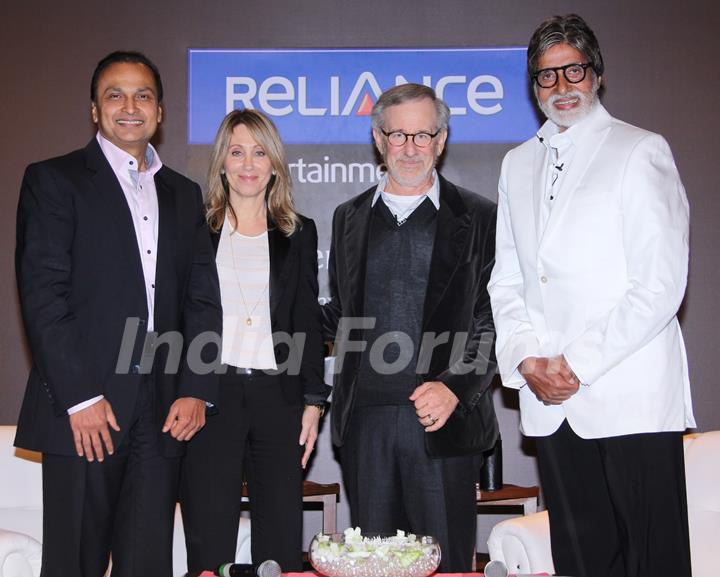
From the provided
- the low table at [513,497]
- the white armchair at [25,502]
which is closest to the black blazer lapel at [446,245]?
the white armchair at [25,502]

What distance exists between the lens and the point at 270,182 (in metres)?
3.37

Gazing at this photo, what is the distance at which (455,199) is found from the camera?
3215 millimetres

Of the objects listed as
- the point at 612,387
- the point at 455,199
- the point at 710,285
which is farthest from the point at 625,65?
the point at 612,387

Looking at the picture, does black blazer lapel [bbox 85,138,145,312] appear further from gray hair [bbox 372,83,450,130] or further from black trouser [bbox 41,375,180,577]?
gray hair [bbox 372,83,450,130]

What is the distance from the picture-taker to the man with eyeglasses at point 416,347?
3.03 meters

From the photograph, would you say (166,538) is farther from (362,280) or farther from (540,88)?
(540,88)

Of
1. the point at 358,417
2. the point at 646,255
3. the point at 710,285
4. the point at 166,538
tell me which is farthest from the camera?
the point at 710,285

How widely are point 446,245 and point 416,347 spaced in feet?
1.22

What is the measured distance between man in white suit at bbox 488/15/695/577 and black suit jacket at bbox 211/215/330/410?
73cm

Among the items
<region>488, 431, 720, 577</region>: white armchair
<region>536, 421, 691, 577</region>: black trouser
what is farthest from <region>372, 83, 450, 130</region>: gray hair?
<region>488, 431, 720, 577</region>: white armchair

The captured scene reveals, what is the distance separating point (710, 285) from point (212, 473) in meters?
2.91

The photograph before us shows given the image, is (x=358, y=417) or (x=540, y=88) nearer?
(x=540, y=88)

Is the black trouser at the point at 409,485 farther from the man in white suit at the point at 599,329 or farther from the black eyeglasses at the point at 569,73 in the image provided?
the black eyeglasses at the point at 569,73

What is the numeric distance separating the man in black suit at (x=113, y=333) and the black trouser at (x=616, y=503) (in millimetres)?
1181
